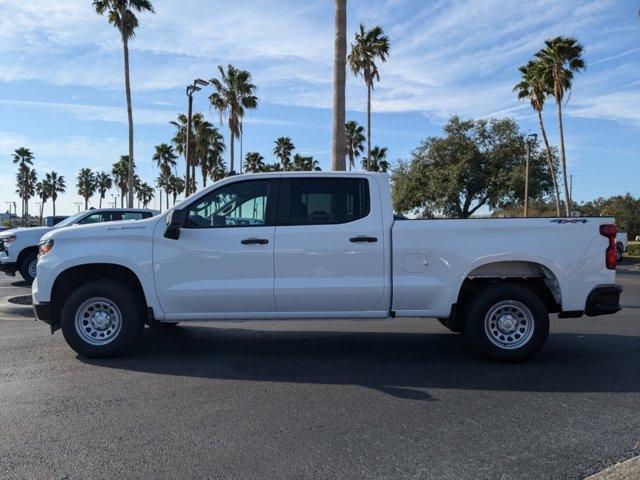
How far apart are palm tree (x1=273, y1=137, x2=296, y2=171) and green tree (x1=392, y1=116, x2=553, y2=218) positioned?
2370 cm

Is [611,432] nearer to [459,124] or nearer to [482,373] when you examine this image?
[482,373]

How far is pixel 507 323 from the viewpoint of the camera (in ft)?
20.7

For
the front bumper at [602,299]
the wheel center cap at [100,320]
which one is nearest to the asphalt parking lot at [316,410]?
the wheel center cap at [100,320]

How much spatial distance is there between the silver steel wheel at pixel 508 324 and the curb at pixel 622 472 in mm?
2629

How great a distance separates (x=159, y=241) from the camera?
20.7 feet

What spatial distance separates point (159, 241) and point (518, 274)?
4.06 metres

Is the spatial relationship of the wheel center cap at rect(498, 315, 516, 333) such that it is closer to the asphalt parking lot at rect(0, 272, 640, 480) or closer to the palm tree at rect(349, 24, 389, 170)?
the asphalt parking lot at rect(0, 272, 640, 480)

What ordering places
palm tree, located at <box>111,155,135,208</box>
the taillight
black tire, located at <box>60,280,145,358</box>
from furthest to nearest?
palm tree, located at <box>111,155,135,208</box> < black tire, located at <box>60,280,145,358</box> < the taillight

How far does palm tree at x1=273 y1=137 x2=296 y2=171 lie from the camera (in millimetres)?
60688

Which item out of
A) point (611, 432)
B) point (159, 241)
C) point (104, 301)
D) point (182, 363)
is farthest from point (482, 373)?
point (104, 301)

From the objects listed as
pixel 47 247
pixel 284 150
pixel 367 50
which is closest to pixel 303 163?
pixel 284 150

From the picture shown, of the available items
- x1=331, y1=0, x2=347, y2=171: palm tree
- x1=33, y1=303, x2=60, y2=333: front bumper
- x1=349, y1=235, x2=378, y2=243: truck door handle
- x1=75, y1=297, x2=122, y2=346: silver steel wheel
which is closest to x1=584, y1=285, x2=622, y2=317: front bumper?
x1=349, y1=235, x2=378, y2=243: truck door handle

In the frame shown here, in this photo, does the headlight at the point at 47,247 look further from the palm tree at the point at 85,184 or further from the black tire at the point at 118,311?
the palm tree at the point at 85,184

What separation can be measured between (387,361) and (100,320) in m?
3.32
